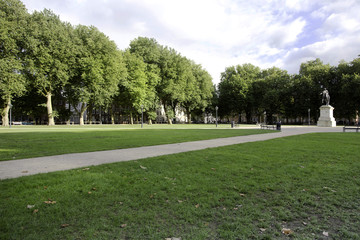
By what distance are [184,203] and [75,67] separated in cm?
4239

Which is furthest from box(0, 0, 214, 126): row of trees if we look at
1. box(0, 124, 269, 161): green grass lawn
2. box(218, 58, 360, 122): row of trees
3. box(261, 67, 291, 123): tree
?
box(0, 124, 269, 161): green grass lawn

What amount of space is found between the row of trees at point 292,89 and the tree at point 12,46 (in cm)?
5099

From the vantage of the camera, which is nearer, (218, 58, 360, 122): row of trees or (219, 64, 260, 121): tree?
(218, 58, 360, 122): row of trees

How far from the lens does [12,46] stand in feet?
109

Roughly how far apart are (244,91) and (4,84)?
56.2 meters

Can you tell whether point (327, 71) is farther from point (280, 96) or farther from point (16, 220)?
point (16, 220)

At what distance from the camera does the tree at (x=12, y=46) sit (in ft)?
103

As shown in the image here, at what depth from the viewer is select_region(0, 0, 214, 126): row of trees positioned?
34000mm

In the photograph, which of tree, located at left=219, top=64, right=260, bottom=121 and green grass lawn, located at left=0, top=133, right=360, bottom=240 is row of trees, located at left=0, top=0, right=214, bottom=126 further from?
green grass lawn, located at left=0, top=133, right=360, bottom=240

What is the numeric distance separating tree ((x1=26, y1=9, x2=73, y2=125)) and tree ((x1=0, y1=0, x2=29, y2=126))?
4.74ft

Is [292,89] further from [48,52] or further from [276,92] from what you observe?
[48,52]

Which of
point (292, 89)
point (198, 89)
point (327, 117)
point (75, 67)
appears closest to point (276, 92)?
point (292, 89)

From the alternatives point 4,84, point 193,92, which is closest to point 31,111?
point 4,84

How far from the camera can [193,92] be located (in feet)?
198
